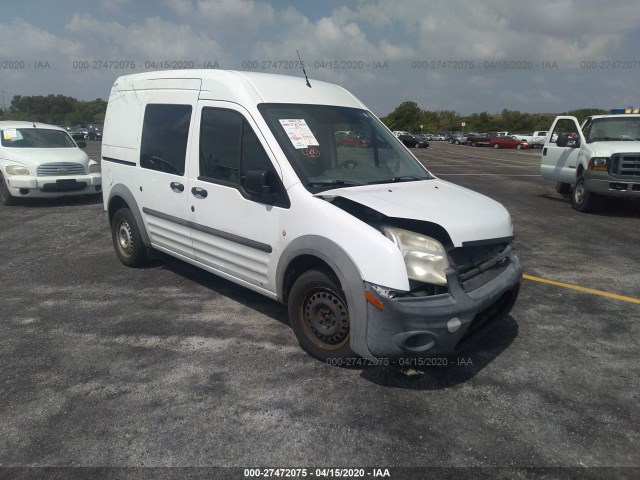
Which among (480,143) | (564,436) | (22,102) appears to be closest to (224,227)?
(564,436)

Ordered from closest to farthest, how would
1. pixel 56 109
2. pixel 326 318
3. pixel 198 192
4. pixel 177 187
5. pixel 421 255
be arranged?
pixel 421 255, pixel 326 318, pixel 198 192, pixel 177 187, pixel 56 109

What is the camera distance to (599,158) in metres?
9.14

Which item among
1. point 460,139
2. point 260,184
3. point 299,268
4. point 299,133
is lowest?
point 299,268

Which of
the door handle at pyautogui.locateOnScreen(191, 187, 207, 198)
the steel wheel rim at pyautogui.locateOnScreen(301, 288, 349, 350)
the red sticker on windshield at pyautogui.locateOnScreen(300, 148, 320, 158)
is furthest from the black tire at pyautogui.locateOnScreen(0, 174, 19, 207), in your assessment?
the steel wheel rim at pyautogui.locateOnScreen(301, 288, 349, 350)

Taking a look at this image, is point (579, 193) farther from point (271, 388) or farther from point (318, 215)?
point (271, 388)

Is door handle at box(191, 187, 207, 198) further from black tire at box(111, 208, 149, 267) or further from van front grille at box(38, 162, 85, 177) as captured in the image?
van front grille at box(38, 162, 85, 177)

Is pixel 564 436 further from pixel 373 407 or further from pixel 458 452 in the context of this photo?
pixel 373 407

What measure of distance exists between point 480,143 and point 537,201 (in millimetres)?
40461

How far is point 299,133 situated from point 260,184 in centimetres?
62

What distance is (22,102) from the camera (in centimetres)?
7325

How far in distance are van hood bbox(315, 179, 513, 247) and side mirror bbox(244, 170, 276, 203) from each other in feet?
1.39

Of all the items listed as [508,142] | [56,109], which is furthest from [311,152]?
[56,109]

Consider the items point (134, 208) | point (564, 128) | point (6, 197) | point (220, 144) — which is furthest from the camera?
point (564, 128)

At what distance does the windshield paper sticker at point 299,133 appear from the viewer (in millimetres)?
3777
